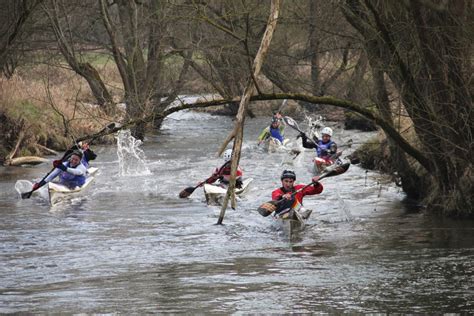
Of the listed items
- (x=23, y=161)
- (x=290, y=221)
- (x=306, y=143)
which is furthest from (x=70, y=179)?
(x=306, y=143)

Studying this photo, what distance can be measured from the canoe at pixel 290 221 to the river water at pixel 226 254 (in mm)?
128

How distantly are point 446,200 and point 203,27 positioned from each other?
1440 cm

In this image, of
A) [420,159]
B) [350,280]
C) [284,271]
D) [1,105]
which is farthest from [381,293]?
[1,105]

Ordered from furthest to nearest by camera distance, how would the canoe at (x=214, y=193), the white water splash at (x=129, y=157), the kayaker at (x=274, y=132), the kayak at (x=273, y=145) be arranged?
the kayaker at (x=274, y=132) → the kayak at (x=273, y=145) → the white water splash at (x=129, y=157) → the canoe at (x=214, y=193)

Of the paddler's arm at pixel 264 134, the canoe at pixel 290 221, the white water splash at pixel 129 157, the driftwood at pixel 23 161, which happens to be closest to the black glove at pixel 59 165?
the white water splash at pixel 129 157

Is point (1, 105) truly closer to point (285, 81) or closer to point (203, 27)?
point (203, 27)

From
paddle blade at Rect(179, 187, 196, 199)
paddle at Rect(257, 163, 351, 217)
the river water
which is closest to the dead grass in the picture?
the river water

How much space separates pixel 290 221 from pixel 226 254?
203 centimetres

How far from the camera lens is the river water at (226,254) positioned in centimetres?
1049

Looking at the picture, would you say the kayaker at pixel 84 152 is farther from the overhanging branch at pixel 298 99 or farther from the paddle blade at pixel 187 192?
the overhanging branch at pixel 298 99

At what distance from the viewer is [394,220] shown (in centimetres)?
1653

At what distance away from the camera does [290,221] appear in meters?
15.2

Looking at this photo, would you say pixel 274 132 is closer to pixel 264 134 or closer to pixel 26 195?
pixel 264 134

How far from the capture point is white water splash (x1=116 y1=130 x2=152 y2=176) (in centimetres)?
2439
